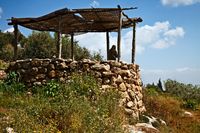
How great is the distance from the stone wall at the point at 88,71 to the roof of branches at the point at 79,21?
5.93 ft

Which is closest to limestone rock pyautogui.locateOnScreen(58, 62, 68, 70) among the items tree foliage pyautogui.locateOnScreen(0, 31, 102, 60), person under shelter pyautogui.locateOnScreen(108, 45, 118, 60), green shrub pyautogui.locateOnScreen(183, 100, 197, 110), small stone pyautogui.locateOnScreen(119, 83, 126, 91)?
small stone pyautogui.locateOnScreen(119, 83, 126, 91)

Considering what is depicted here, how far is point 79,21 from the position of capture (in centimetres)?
1720

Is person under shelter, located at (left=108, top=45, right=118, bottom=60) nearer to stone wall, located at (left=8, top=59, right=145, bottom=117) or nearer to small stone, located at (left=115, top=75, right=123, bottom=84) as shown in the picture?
stone wall, located at (left=8, top=59, right=145, bottom=117)

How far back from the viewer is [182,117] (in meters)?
17.0

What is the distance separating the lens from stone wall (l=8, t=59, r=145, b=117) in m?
13.8

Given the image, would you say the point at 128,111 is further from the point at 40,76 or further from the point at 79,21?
the point at 79,21

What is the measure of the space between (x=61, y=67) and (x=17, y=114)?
5.02 meters

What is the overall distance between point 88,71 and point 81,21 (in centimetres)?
406

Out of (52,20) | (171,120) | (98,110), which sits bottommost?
(171,120)

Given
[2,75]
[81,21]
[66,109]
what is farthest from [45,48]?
[66,109]

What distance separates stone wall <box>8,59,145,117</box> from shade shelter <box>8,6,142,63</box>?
114cm

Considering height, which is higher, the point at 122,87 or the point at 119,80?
the point at 119,80

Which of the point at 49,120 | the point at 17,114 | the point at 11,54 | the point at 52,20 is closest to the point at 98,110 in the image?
the point at 49,120

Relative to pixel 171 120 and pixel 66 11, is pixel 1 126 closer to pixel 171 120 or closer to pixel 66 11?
pixel 66 11
